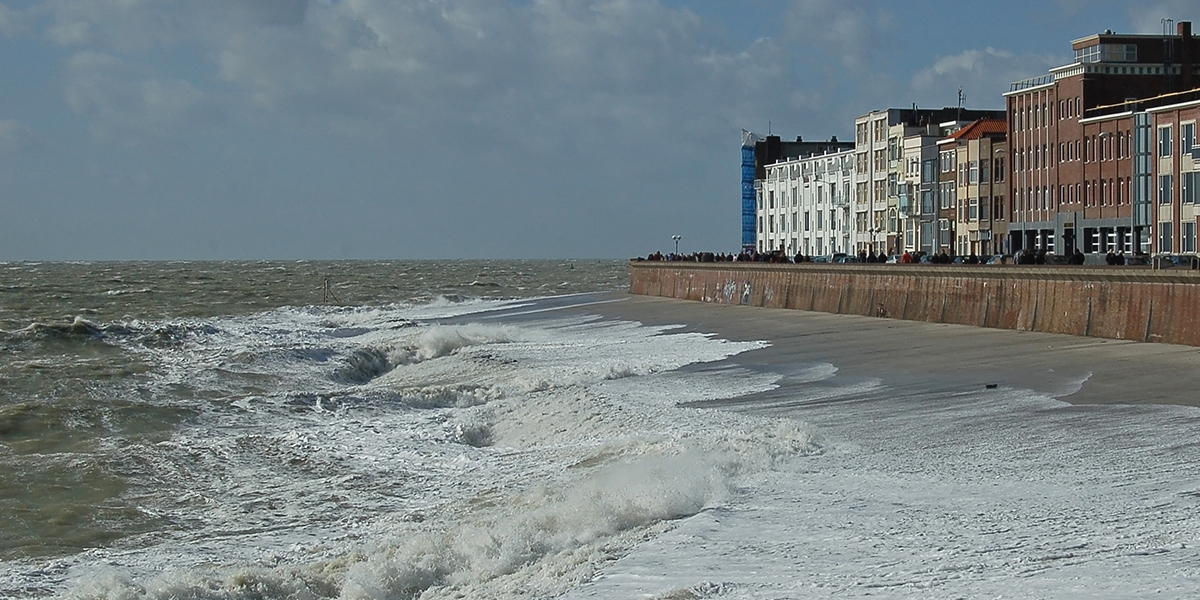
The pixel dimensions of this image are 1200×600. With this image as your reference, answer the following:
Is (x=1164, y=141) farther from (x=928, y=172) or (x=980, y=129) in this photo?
(x=928, y=172)

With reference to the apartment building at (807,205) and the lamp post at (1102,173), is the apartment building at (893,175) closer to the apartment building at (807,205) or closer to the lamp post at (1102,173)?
the apartment building at (807,205)

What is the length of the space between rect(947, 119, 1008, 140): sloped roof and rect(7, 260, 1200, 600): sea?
5102 cm

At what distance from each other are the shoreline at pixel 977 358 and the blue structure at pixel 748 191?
73.0 meters

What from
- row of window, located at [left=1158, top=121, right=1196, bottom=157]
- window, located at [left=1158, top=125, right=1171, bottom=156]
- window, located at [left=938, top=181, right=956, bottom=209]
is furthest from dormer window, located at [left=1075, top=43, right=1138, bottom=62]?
window, located at [left=938, top=181, right=956, bottom=209]

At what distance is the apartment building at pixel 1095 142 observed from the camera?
57.9 m

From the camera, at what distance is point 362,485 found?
56.7ft

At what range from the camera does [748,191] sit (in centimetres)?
11862

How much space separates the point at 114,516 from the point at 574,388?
10.8 meters

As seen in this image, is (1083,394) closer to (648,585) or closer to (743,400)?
(743,400)

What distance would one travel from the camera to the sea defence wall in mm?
29125

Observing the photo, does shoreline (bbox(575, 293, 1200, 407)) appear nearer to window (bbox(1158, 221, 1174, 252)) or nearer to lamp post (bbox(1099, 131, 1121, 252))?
window (bbox(1158, 221, 1174, 252))

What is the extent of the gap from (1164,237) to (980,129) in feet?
86.2

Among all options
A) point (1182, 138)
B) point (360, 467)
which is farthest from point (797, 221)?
point (360, 467)

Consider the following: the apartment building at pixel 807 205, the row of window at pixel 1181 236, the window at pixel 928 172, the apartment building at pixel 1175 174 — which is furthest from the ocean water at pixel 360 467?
the apartment building at pixel 807 205
